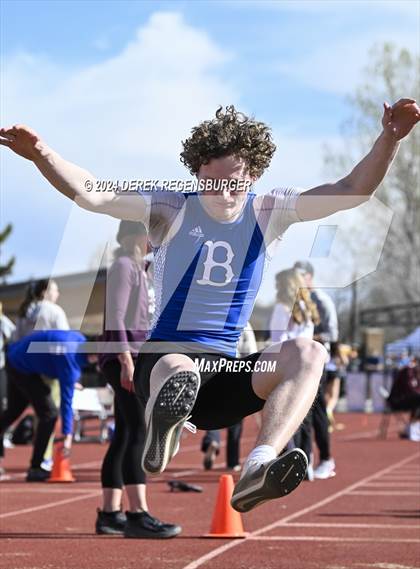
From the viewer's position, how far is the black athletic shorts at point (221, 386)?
17.8ft

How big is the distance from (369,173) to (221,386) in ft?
3.67

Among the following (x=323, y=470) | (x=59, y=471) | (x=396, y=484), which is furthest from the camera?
(x=323, y=470)

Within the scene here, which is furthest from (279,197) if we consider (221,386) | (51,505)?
(51,505)

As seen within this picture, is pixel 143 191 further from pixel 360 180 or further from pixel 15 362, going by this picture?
pixel 15 362

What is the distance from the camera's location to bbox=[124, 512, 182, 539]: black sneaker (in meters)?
8.14

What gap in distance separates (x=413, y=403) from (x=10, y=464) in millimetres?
8741

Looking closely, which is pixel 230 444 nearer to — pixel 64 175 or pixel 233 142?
pixel 233 142

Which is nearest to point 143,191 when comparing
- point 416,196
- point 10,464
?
point 10,464

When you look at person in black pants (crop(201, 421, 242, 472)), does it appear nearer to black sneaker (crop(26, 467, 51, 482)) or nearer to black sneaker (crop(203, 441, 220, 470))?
black sneaker (crop(203, 441, 220, 470))

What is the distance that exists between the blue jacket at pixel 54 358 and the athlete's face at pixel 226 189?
6.53 meters

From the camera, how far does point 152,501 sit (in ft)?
35.1

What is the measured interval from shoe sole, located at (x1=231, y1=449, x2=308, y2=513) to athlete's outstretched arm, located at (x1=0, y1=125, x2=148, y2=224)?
→ 1.39 metres

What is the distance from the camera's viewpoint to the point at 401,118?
17.5 ft

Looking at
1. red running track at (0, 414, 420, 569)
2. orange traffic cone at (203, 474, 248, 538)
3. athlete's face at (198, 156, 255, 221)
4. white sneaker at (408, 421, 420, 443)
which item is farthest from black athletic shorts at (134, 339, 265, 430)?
white sneaker at (408, 421, 420, 443)
